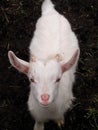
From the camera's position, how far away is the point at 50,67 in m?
5.27

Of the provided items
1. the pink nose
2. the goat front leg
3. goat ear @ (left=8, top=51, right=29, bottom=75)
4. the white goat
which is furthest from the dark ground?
the pink nose

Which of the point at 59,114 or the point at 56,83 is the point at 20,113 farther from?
the point at 56,83

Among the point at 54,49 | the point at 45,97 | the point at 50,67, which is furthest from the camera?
the point at 54,49

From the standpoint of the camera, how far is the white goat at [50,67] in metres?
5.17

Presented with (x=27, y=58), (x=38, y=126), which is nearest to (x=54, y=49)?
(x=38, y=126)

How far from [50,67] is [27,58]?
2.10 meters

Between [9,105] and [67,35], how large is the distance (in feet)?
4.38

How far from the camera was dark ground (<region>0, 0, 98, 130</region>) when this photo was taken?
6.45 meters

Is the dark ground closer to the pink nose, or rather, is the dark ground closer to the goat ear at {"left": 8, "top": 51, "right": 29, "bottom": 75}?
the goat ear at {"left": 8, "top": 51, "right": 29, "bottom": 75}

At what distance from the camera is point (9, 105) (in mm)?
6645

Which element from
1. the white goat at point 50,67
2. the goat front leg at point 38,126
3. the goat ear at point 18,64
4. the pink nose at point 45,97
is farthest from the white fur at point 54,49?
the pink nose at point 45,97

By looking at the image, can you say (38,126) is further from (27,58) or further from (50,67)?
(27,58)

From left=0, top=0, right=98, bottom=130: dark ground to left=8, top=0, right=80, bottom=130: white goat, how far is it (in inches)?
14.2

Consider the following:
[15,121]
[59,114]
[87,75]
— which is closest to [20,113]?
[15,121]
